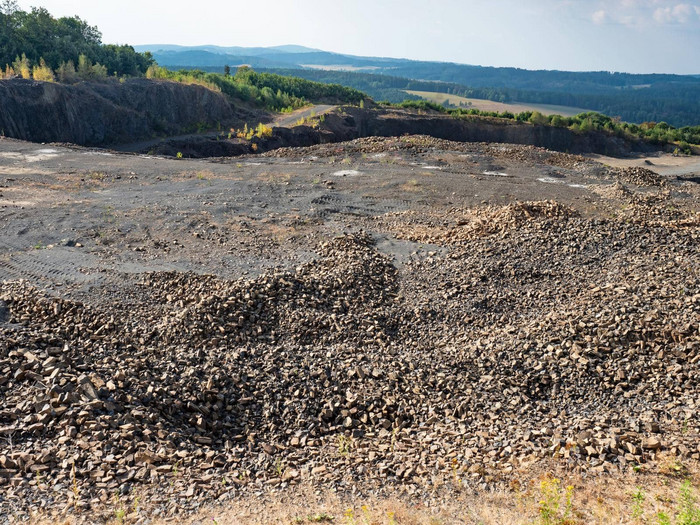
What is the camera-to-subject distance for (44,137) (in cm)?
2450

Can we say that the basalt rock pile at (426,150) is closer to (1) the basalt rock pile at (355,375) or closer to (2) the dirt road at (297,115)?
(2) the dirt road at (297,115)

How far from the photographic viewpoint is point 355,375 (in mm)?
6898

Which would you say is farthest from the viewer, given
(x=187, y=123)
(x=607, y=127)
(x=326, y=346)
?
(x=607, y=127)

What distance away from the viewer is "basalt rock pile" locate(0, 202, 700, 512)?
5.20 m

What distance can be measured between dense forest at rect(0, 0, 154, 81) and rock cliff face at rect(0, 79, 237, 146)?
2.16 meters

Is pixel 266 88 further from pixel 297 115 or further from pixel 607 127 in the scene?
pixel 607 127

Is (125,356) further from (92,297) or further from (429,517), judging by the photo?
(429,517)

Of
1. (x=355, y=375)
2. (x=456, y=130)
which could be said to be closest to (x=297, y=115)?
(x=456, y=130)

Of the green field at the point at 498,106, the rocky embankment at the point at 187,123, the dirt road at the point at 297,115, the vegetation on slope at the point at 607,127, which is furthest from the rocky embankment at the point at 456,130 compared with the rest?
the green field at the point at 498,106

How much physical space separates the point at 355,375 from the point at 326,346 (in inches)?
37.1

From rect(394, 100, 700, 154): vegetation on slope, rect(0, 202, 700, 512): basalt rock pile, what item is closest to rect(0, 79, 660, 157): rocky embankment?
rect(394, 100, 700, 154): vegetation on slope

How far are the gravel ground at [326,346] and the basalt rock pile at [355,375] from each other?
0.03 m

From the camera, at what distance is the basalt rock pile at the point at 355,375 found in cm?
520

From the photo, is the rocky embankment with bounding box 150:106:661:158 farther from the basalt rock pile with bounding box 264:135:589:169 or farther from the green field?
the green field
